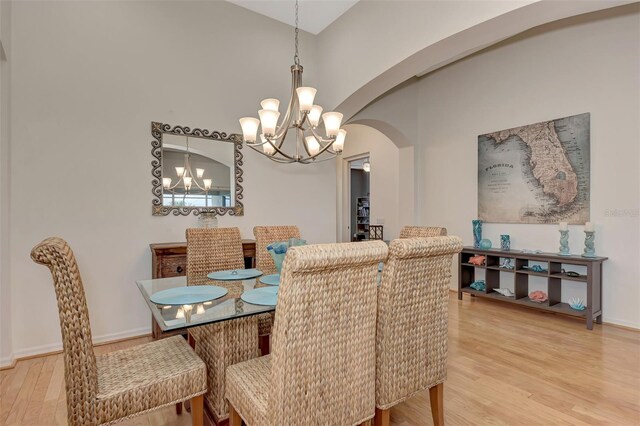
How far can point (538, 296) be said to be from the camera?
11.6ft

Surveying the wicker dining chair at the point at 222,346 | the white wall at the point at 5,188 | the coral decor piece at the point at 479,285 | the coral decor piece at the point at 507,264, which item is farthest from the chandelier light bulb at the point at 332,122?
the coral decor piece at the point at 479,285

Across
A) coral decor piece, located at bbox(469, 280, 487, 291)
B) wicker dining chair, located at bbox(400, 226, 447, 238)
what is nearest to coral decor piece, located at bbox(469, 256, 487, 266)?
coral decor piece, located at bbox(469, 280, 487, 291)

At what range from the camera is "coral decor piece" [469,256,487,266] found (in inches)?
157

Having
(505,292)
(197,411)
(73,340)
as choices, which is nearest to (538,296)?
(505,292)

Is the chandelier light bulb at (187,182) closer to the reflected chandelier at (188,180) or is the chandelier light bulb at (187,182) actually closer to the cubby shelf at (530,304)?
the reflected chandelier at (188,180)

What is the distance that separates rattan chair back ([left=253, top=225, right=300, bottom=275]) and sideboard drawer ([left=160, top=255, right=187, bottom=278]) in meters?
0.75

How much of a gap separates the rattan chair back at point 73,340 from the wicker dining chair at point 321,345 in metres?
0.52

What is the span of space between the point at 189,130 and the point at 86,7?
4.19ft

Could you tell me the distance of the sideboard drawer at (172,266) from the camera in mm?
2818

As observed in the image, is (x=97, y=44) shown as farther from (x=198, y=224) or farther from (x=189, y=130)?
(x=198, y=224)

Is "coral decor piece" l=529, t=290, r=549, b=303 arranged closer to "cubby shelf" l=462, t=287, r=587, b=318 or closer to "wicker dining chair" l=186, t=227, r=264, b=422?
"cubby shelf" l=462, t=287, r=587, b=318

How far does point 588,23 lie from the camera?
3.33 metres

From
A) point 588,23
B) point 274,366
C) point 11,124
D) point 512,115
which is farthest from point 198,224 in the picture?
point 588,23

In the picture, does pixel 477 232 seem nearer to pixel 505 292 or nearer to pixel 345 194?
pixel 505 292
